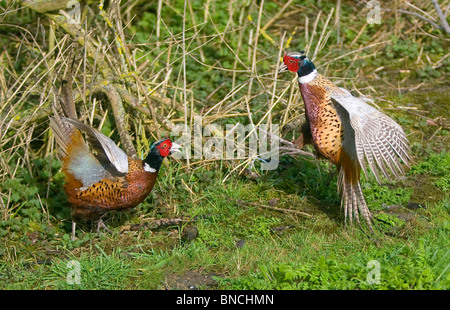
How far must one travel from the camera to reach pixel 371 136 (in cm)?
427

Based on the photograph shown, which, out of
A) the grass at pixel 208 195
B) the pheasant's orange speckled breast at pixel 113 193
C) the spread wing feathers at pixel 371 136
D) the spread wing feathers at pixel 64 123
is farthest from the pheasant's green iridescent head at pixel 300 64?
the spread wing feathers at pixel 64 123

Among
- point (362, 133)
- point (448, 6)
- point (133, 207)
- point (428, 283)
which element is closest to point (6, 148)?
point (133, 207)

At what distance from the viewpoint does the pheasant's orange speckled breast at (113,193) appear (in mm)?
4449

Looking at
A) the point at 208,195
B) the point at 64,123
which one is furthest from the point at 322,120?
the point at 64,123

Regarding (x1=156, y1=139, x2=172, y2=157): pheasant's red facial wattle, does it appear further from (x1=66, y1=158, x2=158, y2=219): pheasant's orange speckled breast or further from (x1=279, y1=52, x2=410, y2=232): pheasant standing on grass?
(x1=279, y1=52, x2=410, y2=232): pheasant standing on grass

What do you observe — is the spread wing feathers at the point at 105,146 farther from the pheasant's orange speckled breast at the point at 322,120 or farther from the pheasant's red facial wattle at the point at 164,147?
the pheasant's orange speckled breast at the point at 322,120

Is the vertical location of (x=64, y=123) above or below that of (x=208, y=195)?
above

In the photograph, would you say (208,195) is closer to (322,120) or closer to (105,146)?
(105,146)

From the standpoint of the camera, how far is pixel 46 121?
515cm

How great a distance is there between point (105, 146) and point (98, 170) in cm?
26

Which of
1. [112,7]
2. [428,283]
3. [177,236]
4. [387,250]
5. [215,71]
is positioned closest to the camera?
[428,283]

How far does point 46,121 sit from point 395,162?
2921mm

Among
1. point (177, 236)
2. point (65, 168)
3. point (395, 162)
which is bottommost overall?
point (177, 236)

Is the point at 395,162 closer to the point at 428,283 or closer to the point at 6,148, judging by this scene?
the point at 428,283
